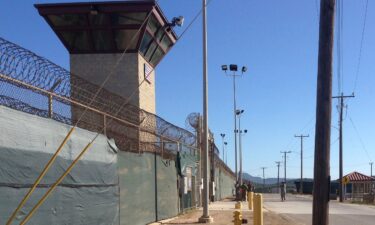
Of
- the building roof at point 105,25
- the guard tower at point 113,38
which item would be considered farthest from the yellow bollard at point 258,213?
the building roof at point 105,25

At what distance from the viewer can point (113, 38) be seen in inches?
1056

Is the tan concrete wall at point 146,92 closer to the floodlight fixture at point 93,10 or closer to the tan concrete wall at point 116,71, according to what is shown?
the tan concrete wall at point 116,71

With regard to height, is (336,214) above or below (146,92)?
below

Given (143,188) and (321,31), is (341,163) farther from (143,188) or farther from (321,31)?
(321,31)

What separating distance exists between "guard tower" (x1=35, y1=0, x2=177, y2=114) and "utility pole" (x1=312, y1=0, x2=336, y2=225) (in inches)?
587

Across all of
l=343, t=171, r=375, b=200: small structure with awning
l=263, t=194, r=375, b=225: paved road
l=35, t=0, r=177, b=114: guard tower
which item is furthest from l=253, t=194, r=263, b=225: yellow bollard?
l=343, t=171, r=375, b=200: small structure with awning

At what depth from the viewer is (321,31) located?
10531 millimetres

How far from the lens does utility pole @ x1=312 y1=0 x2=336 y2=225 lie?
10148mm

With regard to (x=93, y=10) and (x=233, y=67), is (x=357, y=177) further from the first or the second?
(x=93, y=10)

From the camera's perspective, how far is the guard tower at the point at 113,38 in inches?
1003

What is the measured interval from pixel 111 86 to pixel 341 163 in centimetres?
3531

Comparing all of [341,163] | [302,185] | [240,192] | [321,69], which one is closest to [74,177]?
[321,69]

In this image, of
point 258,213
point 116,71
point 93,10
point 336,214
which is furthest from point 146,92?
point 258,213

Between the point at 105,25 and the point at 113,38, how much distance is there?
89cm
